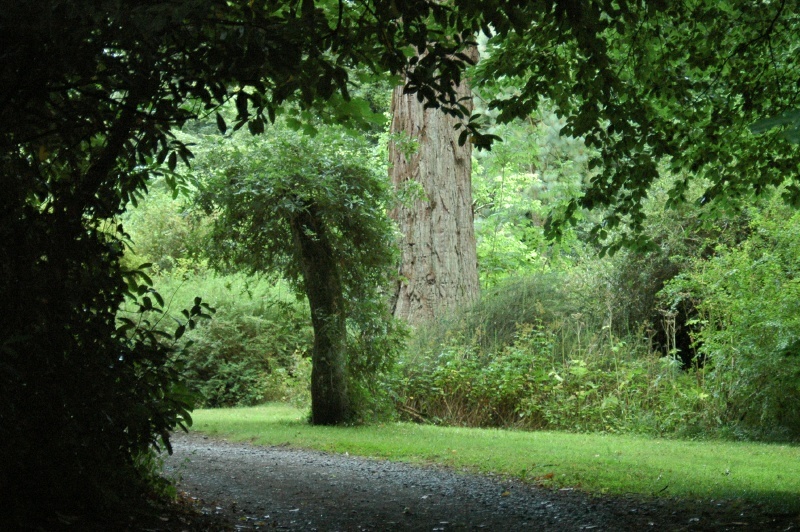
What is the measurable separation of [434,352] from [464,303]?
2.34 m

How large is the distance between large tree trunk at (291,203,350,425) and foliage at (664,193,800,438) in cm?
539

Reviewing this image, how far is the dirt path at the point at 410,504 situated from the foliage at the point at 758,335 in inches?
198

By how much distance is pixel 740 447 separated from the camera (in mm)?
10383

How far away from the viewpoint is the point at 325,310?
480 inches

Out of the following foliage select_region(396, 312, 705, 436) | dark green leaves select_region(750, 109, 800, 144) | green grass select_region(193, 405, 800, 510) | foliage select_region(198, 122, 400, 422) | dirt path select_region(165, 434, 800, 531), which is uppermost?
foliage select_region(198, 122, 400, 422)

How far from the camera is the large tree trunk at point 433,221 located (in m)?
17.4

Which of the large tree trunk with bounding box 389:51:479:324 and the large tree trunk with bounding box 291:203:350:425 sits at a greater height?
the large tree trunk with bounding box 389:51:479:324

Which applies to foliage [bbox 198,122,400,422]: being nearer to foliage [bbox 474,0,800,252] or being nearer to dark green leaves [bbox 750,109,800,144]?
foliage [bbox 474,0,800,252]

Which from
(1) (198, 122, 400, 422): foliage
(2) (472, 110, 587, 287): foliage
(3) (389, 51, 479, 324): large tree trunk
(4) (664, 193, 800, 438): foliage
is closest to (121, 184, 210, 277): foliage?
(2) (472, 110, 587, 287): foliage

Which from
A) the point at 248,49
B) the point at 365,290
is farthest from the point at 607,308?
the point at 248,49

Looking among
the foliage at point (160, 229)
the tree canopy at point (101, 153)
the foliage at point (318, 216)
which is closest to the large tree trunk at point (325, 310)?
the foliage at point (318, 216)

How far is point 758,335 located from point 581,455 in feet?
12.1

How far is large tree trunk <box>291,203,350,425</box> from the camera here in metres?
12.0

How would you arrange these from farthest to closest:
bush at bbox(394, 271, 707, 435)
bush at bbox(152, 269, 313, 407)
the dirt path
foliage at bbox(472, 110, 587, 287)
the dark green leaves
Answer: foliage at bbox(472, 110, 587, 287) → bush at bbox(152, 269, 313, 407) → bush at bbox(394, 271, 707, 435) → the dirt path → the dark green leaves
